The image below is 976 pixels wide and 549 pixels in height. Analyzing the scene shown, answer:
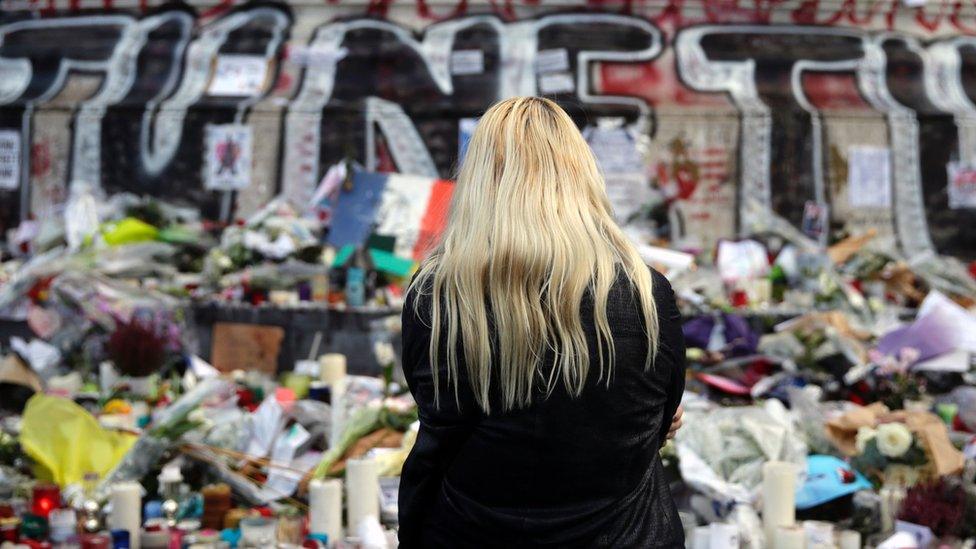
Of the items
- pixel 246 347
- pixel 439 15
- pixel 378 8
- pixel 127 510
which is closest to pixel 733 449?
pixel 127 510

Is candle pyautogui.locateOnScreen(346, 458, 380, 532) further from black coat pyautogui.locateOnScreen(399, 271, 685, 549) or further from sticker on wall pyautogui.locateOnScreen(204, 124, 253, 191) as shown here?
sticker on wall pyautogui.locateOnScreen(204, 124, 253, 191)

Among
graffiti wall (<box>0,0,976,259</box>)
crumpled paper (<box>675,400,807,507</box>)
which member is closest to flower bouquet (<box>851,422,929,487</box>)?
crumpled paper (<box>675,400,807,507</box>)

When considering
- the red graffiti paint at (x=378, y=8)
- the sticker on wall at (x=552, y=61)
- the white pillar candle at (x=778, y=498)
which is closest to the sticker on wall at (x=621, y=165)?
the sticker on wall at (x=552, y=61)

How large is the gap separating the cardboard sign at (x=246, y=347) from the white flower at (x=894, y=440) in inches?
167

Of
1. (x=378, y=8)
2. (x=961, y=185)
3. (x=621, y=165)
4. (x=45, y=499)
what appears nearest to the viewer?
(x=45, y=499)

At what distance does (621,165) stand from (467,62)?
68.7 inches

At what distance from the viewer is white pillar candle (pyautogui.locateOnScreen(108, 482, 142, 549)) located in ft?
14.8

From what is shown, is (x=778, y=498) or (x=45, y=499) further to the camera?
(x=45, y=499)

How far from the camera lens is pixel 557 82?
415 inches

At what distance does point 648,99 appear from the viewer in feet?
34.4

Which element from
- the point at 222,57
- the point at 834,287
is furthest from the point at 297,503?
the point at 222,57

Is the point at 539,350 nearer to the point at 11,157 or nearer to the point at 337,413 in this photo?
the point at 337,413

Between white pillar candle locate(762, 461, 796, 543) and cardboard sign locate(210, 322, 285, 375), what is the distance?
4.30m

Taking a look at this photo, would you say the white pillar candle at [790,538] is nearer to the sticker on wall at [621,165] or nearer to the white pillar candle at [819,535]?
the white pillar candle at [819,535]
